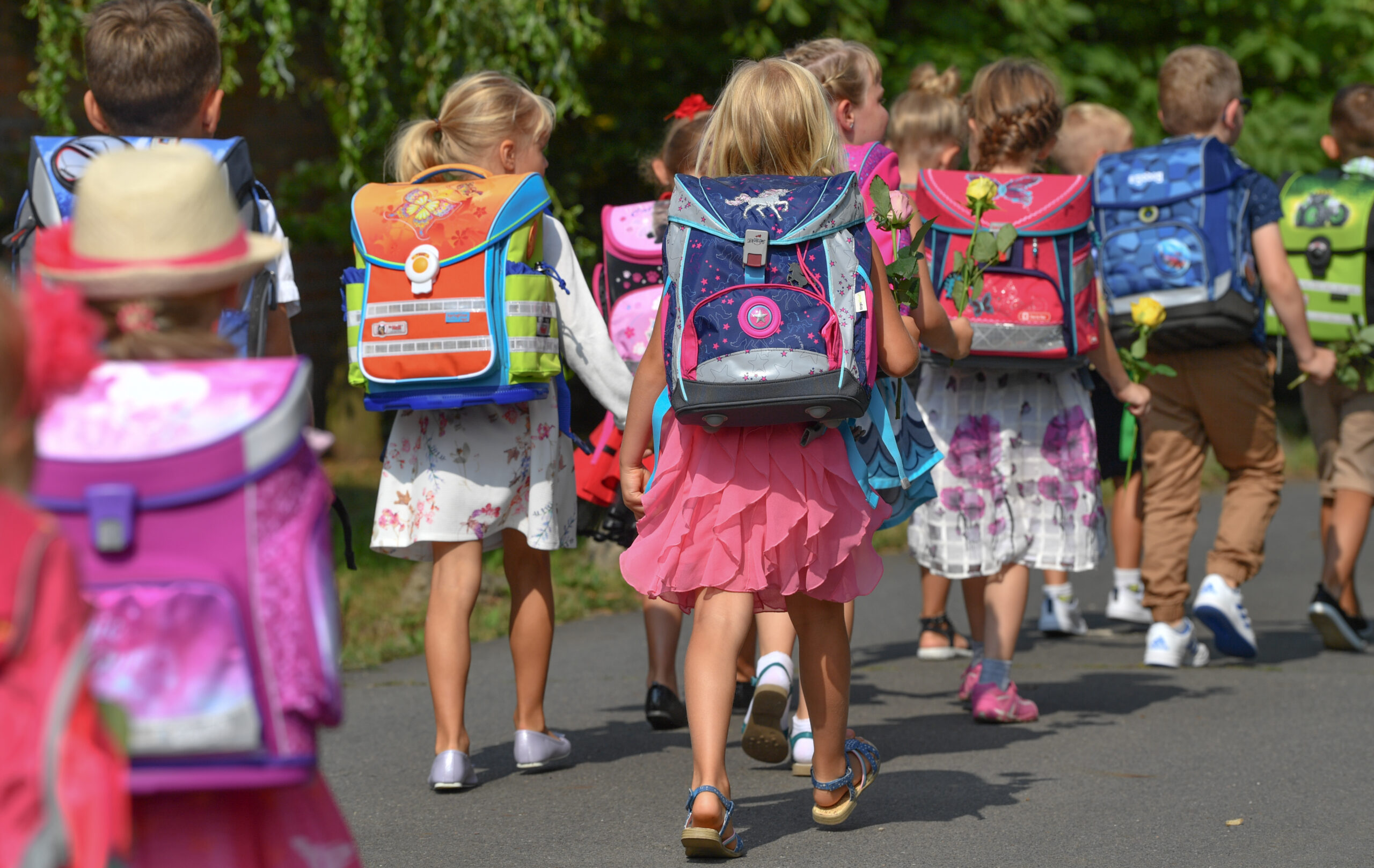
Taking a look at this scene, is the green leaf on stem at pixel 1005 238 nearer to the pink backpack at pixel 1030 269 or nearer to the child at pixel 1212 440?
the pink backpack at pixel 1030 269

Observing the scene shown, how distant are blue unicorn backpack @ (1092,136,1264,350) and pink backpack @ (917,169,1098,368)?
838 millimetres

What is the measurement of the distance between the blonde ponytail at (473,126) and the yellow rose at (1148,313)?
92.0 inches

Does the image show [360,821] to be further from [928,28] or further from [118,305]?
[928,28]

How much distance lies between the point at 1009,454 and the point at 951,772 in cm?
123

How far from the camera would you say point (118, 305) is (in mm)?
2291

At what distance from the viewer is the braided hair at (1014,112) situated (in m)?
5.62

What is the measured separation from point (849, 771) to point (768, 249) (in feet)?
4.50

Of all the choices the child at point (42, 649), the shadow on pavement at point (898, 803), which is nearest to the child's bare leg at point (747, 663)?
the shadow on pavement at point (898, 803)

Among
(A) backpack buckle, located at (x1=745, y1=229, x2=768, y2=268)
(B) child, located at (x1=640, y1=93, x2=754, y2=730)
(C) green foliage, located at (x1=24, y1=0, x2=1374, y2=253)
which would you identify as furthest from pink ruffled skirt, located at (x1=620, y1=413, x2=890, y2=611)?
(C) green foliage, located at (x1=24, y1=0, x2=1374, y2=253)

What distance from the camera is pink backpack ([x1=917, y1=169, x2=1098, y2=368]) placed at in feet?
17.6

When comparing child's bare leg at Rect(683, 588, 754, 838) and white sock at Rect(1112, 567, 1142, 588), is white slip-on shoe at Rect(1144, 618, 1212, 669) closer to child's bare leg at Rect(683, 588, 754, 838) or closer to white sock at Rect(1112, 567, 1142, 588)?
white sock at Rect(1112, 567, 1142, 588)

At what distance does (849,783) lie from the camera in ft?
13.6

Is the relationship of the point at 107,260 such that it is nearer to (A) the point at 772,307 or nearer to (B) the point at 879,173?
(A) the point at 772,307

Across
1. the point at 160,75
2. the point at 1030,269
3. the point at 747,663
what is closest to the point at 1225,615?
the point at 1030,269
